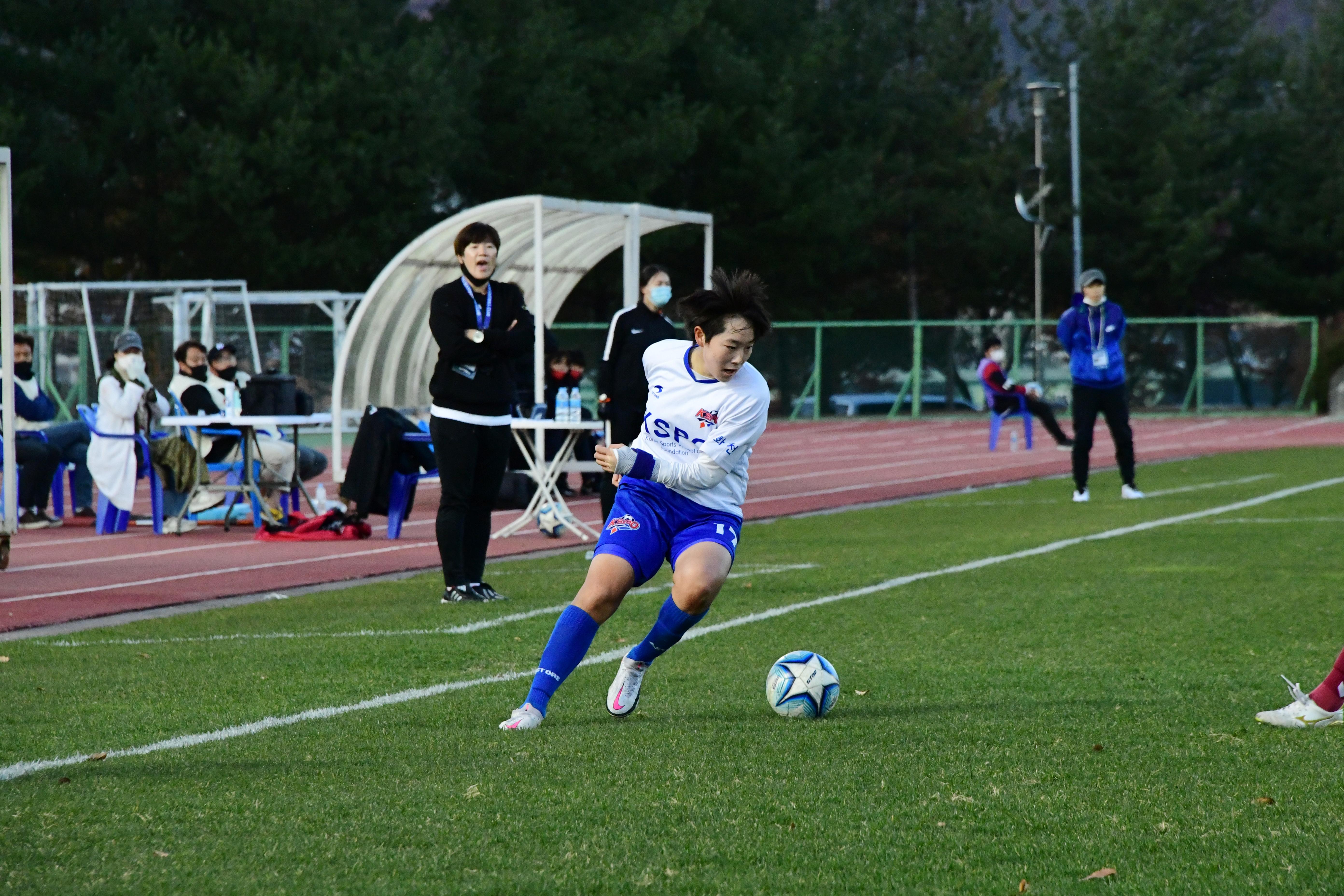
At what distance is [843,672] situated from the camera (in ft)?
24.4

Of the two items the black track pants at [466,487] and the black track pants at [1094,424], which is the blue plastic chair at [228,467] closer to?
the black track pants at [466,487]

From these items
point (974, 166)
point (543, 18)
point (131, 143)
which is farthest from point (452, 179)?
point (974, 166)

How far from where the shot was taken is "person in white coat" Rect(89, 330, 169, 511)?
15359 millimetres

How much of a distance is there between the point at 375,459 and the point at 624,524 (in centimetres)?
745

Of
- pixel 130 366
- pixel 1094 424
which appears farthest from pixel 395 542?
pixel 1094 424

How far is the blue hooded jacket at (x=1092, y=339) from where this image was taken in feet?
51.3

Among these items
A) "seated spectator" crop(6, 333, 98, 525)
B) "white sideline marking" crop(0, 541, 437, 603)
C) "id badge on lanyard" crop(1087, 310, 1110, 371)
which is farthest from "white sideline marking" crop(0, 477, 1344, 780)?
"seated spectator" crop(6, 333, 98, 525)

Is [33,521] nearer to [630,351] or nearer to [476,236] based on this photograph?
[630,351]

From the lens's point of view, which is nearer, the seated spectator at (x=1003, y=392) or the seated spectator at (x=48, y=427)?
the seated spectator at (x=48, y=427)

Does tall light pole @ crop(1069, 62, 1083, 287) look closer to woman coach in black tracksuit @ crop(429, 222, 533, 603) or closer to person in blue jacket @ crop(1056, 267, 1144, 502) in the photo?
person in blue jacket @ crop(1056, 267, 1144, 502)

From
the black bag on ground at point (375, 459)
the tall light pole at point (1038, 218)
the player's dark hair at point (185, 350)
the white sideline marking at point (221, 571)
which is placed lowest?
the white sideline marking at point (221, 571)

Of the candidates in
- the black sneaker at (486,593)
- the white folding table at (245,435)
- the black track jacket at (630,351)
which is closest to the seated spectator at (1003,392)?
the white folding table at (245,435)

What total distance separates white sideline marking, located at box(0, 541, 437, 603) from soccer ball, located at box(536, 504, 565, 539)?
2.83 ft

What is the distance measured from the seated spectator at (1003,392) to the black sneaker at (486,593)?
17.1m
